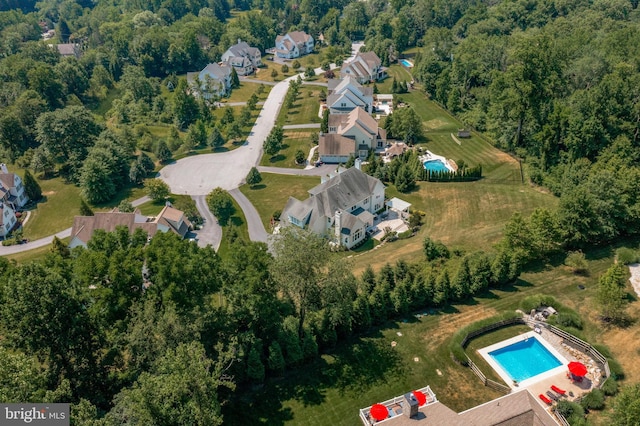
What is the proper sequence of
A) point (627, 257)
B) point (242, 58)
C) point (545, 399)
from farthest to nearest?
1. point (242, 58)
2. point (627, 257)
3. point (545, 399)

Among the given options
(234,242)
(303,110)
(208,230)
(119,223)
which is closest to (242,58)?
(303,110)

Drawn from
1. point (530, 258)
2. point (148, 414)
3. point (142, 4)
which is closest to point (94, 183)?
point (148, 414)

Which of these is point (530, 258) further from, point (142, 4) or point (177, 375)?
point (142, 4)

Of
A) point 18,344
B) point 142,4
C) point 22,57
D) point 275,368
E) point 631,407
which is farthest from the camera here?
point 142,4

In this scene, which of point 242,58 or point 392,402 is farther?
point 242,58

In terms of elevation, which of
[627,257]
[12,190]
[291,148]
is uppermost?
[627,257]

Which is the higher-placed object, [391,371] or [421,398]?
[421,398]

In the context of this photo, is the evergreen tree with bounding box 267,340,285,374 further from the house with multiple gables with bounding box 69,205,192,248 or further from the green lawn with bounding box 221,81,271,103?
the green lawn with bounding box 221,81,271,103

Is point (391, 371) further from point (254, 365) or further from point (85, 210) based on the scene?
point (85, 210)
